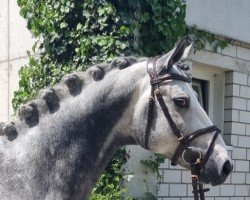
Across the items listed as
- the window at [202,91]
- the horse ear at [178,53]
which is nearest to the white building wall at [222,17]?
the window at [202,91]

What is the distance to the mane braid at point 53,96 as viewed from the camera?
3246 mm

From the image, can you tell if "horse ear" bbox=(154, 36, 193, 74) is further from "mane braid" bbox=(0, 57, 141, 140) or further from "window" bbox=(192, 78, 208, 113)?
"window" bbox=(192, 78, 208, 113)

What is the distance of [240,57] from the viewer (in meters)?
8.54

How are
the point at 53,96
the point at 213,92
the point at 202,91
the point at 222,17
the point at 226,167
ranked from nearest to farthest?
the point at 226,167
the point at 53,96
the point at 222,17
the point at 202,91
the point at 213,92

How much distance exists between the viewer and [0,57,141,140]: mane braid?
128 inches

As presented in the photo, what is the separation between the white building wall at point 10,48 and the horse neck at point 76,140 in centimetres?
425

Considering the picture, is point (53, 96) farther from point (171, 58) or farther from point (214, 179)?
point (214, 179)

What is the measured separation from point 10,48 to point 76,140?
4677 millimetres

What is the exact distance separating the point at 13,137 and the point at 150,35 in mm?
3798

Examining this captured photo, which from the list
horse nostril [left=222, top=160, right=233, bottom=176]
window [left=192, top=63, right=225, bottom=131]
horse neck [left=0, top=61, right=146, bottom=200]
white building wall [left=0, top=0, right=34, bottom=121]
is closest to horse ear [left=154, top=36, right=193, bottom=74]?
horse neck [left=0, top=61, right=146, bottom=200]

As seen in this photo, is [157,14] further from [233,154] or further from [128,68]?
[128,68]

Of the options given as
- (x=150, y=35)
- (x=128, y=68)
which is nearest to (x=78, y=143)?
(x=128, y=68)

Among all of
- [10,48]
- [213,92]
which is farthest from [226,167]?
[213,92]

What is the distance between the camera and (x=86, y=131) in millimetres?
3207
